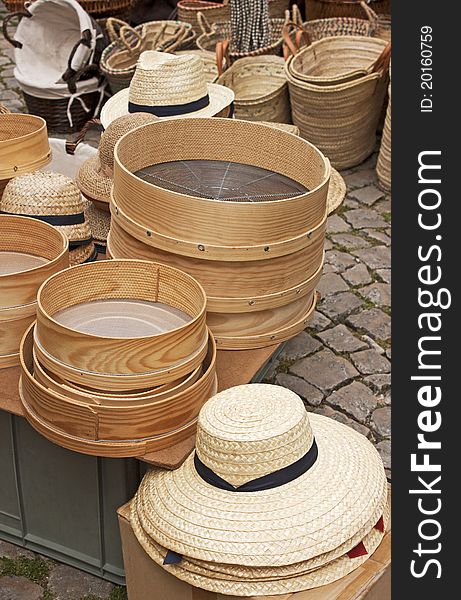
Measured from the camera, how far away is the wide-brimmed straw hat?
2678 mm

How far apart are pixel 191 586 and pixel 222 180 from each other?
1.86 metres

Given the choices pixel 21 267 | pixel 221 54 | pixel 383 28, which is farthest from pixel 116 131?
pixel 383 28

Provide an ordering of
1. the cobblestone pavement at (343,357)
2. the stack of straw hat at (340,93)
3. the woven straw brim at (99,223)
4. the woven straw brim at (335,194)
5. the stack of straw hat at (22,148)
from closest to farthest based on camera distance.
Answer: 1. the cobblestone pavement at (343,357)
2. the stack of straw hat at (22,148)
3. the woven straw brim at (99,223)
4. the woven straw brim at (335,194)
5. the stack of straw hat at (340,93)

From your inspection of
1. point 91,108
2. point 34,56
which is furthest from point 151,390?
point 34,56

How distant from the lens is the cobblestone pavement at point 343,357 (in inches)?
136

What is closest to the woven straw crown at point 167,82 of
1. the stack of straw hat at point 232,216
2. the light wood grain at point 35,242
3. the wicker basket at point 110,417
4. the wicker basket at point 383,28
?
the stack of straw hat at point 232,216

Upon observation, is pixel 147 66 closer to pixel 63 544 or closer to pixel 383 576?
pixel 63 544

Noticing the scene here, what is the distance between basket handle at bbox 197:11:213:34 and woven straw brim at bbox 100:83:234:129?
104 inches

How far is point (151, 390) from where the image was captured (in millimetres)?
2994

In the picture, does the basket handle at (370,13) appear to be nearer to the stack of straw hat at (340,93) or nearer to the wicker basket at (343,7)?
the stack of straw hat at (340,93)

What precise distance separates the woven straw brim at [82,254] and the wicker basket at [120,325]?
1.99 feet

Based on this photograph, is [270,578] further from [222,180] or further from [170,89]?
[170,89]

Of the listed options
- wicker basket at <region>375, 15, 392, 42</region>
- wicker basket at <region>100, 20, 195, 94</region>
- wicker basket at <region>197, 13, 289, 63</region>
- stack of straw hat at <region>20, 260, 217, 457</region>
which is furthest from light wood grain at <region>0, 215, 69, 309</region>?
wicker basket at <region>375, 15, 392, 42</region>

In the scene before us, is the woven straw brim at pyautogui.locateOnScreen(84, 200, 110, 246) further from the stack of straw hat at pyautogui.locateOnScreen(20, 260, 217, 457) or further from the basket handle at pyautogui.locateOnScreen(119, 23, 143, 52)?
the basket handle at pyautogui.locateOnScreen(119, 23, 143, 52)
